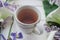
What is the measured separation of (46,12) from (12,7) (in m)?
0.13

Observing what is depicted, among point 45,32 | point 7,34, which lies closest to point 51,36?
point 45,32

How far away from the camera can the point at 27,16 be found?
57cm

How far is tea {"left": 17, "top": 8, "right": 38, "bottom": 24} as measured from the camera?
55 cm

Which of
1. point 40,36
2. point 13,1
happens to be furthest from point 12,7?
point 40,36

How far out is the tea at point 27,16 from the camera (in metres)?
0.55

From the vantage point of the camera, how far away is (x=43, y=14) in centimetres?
62

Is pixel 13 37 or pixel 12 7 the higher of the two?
pixel 12 7

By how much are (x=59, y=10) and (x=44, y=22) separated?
0.22ft

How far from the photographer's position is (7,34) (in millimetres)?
558

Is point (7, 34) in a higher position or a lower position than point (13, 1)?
lower

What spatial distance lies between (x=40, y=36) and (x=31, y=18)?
0.07 meters

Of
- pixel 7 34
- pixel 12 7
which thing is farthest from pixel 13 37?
pixel 12 7

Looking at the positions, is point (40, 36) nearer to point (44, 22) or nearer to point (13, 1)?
point (44, 22)

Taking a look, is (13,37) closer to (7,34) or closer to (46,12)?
(7,34)
